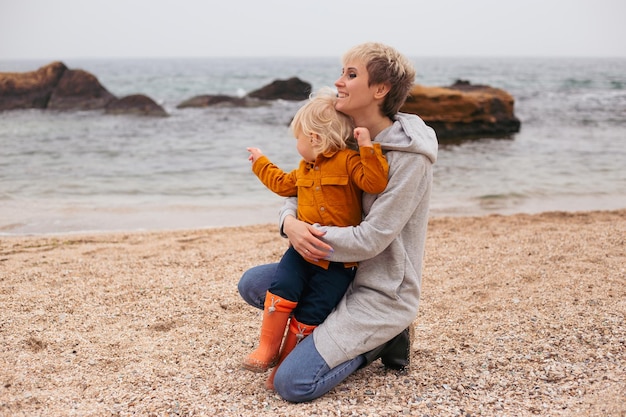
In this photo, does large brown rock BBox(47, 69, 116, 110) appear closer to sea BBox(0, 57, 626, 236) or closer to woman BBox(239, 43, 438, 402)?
sea BBox(0, 57, 626, 236)

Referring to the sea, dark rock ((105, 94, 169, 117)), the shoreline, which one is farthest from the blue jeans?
dark rock ((105, 94, 169, 117))

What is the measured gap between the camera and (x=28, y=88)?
23.5 m

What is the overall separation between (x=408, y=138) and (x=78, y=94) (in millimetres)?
23427

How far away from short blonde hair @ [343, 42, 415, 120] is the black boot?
3.89 ft

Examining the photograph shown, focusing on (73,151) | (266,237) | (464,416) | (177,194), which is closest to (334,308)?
(464,416)

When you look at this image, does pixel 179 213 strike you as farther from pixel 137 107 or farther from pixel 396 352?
pixel 137 107

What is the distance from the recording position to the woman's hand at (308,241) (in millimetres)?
2754

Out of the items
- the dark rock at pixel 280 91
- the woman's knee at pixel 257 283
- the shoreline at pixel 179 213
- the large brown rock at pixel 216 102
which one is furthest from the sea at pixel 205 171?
the dark rock at pixel 280 91

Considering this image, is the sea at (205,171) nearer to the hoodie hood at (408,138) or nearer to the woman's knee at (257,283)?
the woman's knee at (257,283)

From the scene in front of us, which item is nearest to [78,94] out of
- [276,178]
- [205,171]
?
[205,171]

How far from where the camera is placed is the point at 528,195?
9.48 m

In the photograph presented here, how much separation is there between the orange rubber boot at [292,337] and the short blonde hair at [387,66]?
1.16 metres

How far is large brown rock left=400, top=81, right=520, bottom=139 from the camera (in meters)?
16.7

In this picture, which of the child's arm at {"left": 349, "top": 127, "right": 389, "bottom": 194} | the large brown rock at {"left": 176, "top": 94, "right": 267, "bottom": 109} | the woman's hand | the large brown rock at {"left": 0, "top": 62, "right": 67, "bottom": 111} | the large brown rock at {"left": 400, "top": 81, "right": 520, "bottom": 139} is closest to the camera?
the child's arm at {"left": 349, "top": 127, "right": 389, "bottom": 194}
